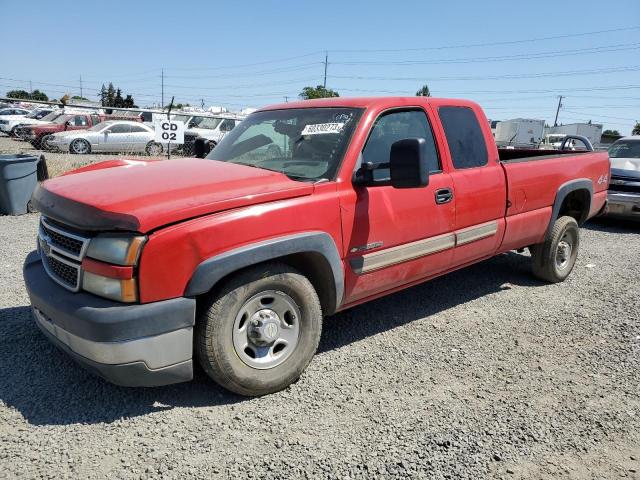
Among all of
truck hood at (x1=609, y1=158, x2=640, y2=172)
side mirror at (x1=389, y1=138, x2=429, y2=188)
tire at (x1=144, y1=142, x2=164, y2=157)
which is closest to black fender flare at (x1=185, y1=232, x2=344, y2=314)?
side mirror at (x1=389, y1=138, x2=429, y2=188)

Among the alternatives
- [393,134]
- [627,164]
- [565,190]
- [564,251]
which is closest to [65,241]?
[393,134]

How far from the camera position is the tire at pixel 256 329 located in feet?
9.14

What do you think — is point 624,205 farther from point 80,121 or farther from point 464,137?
point 80,121

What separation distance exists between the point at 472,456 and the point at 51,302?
2.43m

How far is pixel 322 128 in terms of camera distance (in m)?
3.60

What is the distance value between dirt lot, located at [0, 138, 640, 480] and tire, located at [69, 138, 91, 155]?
53.9 feet

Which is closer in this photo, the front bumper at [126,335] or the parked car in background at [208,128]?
the front bumper at [126,335]

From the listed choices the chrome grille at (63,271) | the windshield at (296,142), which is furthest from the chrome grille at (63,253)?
the windshield at (296,142)

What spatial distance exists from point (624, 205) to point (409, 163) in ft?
23.8

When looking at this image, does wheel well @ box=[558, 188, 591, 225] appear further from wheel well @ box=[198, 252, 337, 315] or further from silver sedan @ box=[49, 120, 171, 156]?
silver sedan @ box=[49, 120, 171, 156]

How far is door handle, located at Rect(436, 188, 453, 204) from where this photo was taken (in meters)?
3.82

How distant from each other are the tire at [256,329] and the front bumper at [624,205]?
7426mm

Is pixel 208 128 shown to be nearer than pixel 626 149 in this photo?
No

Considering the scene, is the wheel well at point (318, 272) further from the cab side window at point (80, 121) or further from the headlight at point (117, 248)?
the cab side window at point (80, 121)
